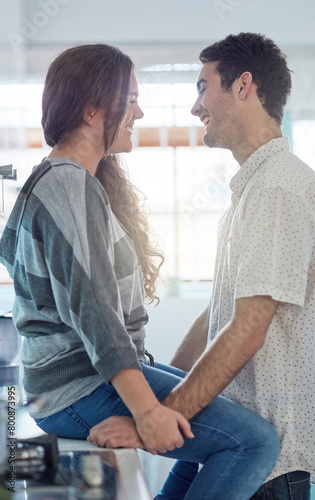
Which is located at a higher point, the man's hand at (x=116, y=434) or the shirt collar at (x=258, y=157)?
the shirt collar at (x=258, y=157)

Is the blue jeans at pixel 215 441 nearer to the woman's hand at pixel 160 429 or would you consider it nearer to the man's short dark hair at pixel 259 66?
the woman's hand at pixel 160 429

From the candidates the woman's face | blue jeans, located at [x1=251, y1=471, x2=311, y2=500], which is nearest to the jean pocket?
blue jeans, located at [x1=251, y1=471, x2=311, y2=500]

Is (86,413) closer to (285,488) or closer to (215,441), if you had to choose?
(215,441)

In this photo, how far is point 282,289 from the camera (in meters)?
1.10

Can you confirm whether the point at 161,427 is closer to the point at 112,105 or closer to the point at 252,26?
the point at 112,105

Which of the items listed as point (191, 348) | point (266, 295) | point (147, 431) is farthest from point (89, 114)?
point (191, 348)

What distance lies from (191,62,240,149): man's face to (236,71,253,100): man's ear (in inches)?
0.8


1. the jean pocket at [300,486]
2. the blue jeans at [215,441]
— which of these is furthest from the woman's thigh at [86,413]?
the jean pocket at [300,486]

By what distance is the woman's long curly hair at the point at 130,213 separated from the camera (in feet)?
4.41

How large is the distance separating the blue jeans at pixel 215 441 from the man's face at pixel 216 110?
75cm

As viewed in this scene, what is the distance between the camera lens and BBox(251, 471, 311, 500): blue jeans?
1192 millimetres

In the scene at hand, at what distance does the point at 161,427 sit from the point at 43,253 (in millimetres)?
333

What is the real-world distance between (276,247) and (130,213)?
0.43 meters

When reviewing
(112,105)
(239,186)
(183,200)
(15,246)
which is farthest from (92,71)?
(183,200)
